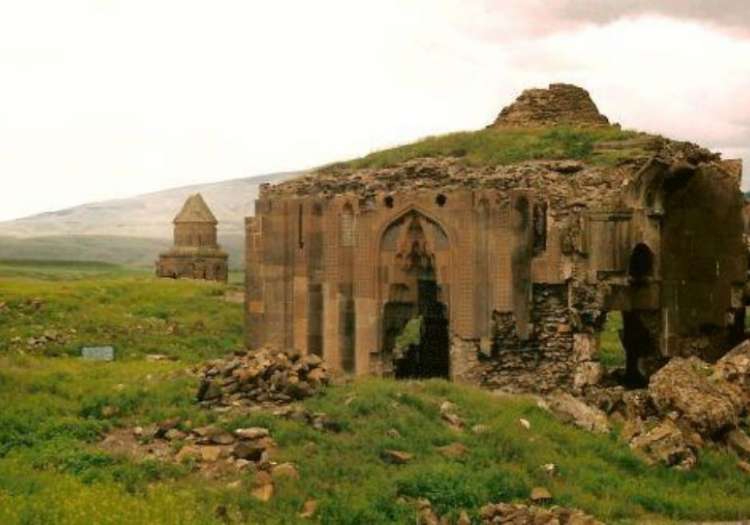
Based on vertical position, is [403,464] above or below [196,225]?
below

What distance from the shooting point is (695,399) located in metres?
13.6

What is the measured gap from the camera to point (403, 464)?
1143 cm

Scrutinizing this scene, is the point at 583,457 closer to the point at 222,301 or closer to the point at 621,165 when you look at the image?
the point at 621,165

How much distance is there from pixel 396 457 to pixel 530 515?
6.00 ft

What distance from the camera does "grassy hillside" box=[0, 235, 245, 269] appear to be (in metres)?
136

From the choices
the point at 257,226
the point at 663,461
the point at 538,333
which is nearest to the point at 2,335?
the point at 257,226

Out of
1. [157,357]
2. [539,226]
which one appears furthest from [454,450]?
[157,357]

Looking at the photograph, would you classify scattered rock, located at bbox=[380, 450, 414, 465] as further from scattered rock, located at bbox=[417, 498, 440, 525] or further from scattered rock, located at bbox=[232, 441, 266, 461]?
scattered rock, located at bbox=[232, 441, 266, 461]

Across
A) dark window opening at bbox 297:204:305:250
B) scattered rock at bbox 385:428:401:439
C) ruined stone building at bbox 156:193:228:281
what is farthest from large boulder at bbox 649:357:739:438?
ruined stone building at bbox 156:193:228:281

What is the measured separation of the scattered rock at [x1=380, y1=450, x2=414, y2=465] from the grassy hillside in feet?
384

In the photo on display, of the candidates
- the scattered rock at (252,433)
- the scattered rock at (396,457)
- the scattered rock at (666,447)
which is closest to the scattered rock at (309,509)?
the scattered rock at (396,457)

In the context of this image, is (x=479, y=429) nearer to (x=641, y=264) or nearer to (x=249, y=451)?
(x=249, y=451)

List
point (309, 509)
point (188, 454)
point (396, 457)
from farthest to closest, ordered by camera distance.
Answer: point (396, 457)
point (188, 454)
point (309, 509)

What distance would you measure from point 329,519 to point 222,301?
2134 cm
